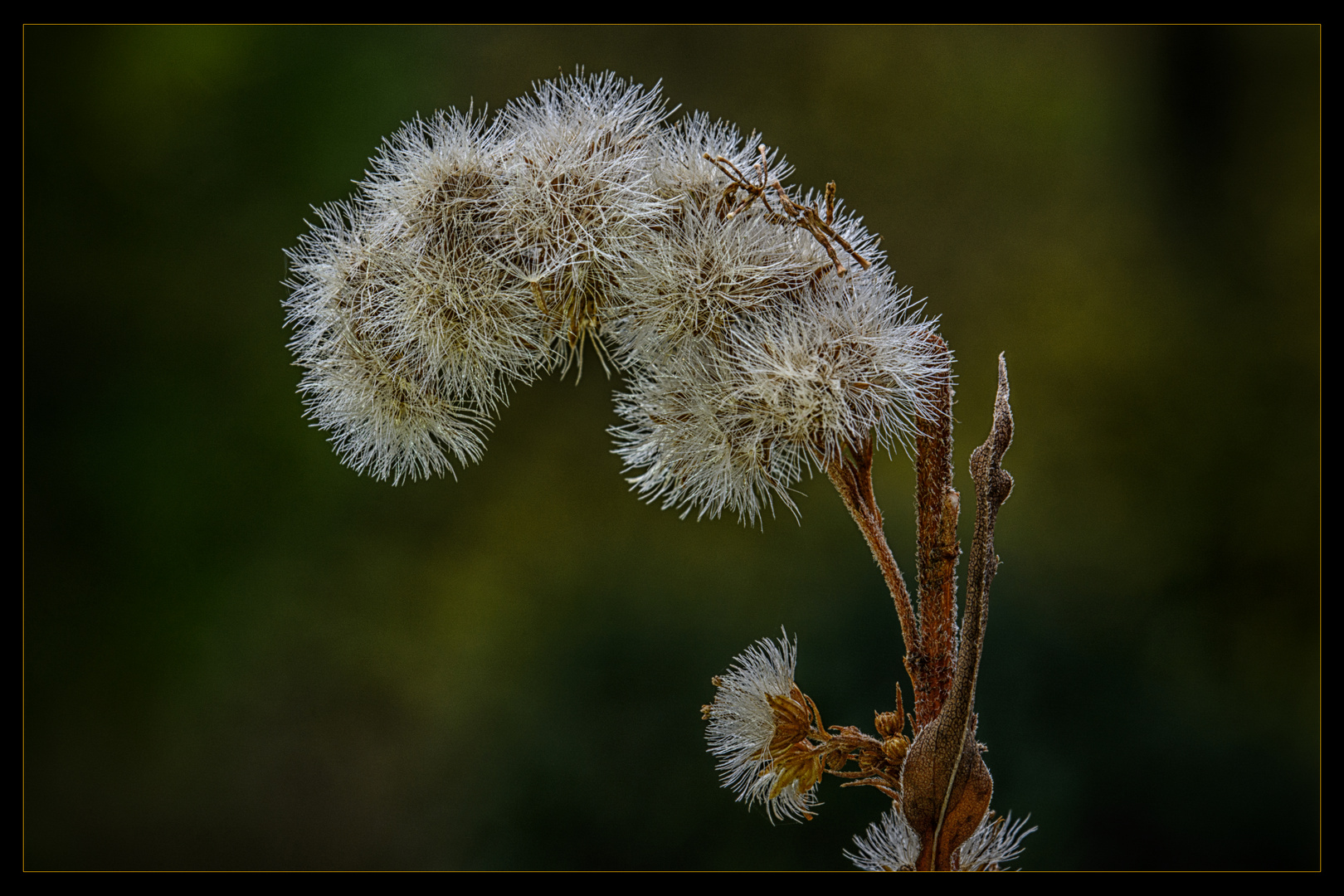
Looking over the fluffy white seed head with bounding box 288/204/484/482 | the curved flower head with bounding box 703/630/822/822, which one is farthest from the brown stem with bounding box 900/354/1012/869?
the fluffy white seed head with bounding box 288/204/484/482

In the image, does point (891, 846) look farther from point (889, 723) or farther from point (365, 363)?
point (365, 363)

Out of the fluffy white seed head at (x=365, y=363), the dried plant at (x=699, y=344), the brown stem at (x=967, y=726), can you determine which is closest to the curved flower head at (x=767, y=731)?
the dried plant at (x=699, y=344)

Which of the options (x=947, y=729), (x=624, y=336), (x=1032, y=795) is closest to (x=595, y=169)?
(x=624, y=336)

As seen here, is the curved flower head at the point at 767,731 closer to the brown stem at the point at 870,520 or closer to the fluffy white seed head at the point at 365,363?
the brown stem at the point at 870,520

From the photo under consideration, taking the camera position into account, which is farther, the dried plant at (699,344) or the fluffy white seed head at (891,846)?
the fluffy white seed head at (891,846)

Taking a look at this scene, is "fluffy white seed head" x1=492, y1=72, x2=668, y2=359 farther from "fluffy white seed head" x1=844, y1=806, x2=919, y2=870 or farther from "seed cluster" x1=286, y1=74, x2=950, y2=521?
"fluffy white seed head" x1=844, y1=806, x2=919, y2=870

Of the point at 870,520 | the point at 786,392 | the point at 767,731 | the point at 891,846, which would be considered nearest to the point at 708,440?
the point at 786,392

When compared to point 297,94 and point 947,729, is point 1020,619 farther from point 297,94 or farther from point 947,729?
point 297,94
